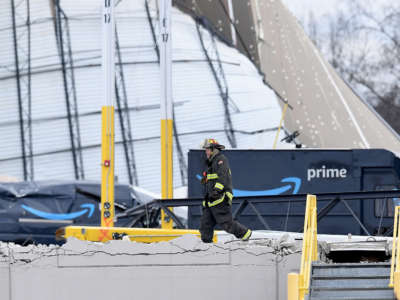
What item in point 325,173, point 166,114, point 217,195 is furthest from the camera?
point 166,114

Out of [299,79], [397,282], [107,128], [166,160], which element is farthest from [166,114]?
[299,79]

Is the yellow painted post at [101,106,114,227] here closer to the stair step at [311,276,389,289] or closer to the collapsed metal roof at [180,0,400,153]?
the stair step at [311,276,389,289]

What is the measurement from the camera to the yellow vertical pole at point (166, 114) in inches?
763

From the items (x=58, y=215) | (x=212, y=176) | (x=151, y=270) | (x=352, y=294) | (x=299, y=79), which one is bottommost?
(x=58, y=215)

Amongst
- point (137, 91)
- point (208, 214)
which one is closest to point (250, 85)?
point (137, 91)

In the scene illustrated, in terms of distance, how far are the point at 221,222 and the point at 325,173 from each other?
6.49m

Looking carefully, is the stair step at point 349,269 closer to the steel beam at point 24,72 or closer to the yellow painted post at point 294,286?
the yellow painted post at point 294,286

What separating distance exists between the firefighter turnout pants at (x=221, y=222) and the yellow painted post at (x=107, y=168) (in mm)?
5817

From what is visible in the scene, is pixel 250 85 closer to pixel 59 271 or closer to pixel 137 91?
pixel 137 91

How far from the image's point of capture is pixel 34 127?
31719 mm

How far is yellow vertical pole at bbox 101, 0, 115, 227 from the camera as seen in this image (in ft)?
58.4

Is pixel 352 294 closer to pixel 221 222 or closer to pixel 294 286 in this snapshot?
pixel 294 286

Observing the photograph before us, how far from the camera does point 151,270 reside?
1108 cm

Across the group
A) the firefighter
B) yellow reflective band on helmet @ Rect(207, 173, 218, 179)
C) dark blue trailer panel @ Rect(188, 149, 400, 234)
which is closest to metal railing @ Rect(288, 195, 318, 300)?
the firefighter
